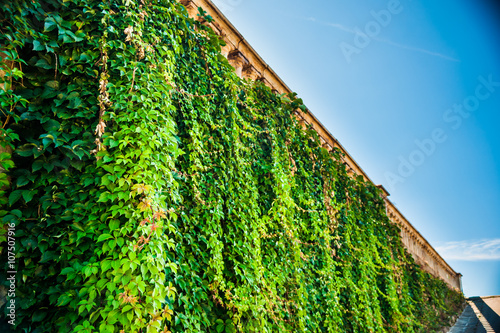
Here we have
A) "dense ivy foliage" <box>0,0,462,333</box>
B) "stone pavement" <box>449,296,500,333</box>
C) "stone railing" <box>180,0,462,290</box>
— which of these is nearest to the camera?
"dense ivy foliage" <box>0,0,462,333</box>

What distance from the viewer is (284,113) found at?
20.4 feet

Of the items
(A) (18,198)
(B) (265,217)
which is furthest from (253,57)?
(A) (18,198)

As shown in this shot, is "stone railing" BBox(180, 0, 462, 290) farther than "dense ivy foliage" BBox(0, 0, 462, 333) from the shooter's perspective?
Yes

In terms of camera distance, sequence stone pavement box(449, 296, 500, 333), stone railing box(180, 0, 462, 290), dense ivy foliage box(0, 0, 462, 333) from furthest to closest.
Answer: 1. stone pavement box(449, 296, 500, 333)
2. stone railing box(180, 0, 462, 290)
3. dense ivy foliage box(0, 0, 462, 333)

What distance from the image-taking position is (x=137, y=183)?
9.50 ft

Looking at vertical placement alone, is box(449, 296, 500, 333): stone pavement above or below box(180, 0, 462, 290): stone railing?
below

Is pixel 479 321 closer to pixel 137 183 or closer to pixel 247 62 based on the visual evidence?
pixel 247 62

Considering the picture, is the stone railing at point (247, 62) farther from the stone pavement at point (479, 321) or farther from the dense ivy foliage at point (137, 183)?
the stone pavement at point (479, 321)

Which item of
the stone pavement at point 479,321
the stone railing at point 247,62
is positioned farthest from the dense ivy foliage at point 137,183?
the stone pavement at point 479,321

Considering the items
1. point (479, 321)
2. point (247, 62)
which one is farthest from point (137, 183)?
point (479, 321)

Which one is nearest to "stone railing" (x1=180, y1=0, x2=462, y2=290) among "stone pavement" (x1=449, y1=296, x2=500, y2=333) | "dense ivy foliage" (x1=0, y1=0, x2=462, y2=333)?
"dense ivy foliage" (x1=0, y1=0, x2=462, y2=333)

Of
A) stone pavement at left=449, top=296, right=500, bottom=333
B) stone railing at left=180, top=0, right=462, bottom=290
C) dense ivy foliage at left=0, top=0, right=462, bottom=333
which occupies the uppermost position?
stone railing at left=180, top=0, right=462, bottom=290

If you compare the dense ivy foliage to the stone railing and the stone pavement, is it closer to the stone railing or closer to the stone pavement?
the stone railing

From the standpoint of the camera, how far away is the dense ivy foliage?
2604mm
